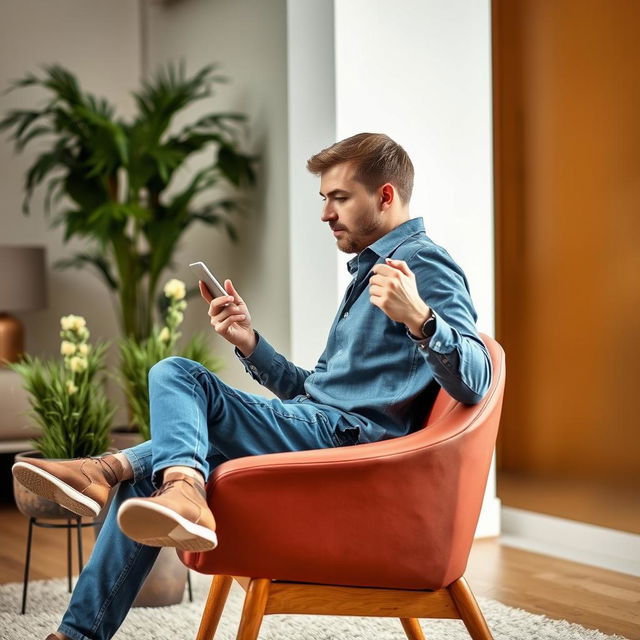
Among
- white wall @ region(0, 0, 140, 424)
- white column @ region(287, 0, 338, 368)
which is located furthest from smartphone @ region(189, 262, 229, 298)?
white wall @ region(0, 0, 140, 424)

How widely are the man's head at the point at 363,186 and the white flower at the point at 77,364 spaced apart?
0.96 meters

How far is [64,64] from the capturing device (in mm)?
4762

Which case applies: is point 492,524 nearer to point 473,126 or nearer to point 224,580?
point 473,126

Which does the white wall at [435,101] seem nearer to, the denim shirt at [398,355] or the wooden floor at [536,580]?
the wooden floor at [536,580]

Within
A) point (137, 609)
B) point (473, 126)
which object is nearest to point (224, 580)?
point (137, 609)

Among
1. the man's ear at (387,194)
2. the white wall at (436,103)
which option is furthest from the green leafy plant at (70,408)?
the man's ear at (387,194)

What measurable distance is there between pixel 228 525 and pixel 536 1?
2.40m

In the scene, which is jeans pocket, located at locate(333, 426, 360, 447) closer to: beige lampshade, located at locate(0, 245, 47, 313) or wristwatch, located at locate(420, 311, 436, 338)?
wristwatch, located at locate(420, 311, 436, 338)

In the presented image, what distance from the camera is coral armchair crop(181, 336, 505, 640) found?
1.69m

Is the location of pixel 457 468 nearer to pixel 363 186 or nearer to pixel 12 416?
pixel 363 186

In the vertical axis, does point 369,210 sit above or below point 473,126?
below

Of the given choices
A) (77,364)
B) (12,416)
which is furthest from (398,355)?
(12,416)

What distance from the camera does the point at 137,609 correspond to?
259cm

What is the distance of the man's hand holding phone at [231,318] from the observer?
2141mm
